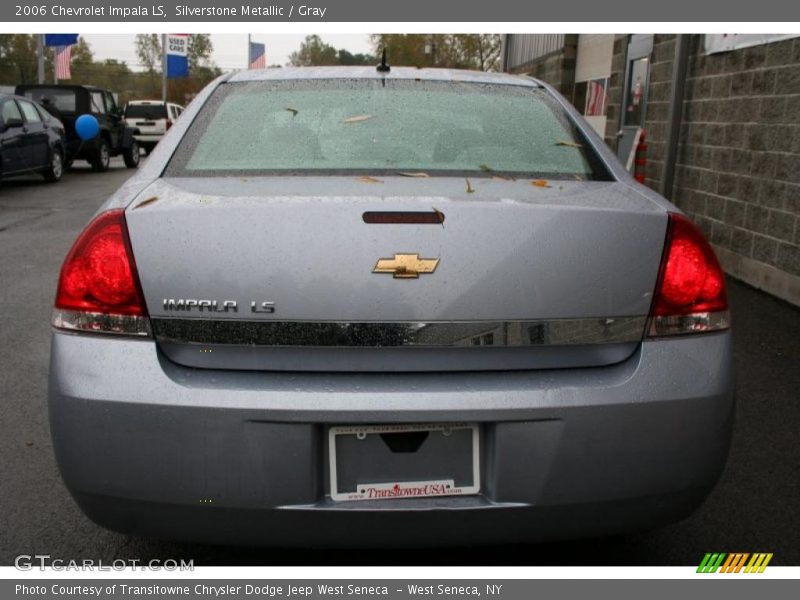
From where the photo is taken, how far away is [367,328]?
2014mm

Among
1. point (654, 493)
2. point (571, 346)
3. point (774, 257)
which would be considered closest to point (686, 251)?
point (571, 346)

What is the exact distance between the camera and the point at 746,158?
722cm

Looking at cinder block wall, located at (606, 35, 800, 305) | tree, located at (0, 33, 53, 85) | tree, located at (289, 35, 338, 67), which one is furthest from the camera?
tree, located at (289, 35, 338, 67)

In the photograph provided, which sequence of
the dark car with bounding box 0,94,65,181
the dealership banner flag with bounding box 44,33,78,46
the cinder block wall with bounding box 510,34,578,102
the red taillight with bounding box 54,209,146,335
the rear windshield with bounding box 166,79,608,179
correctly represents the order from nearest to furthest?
the red taillight with bounding box 54,209,146,335 → the rear windshield with bounding box 166,79,608,179 → the dark car with bounding box 0,94,65,181 → the cinder block wall with bounding box 510,34,578,102 → the dealership banner flag with bounding box 44,33,78,46

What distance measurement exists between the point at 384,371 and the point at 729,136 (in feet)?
21.4

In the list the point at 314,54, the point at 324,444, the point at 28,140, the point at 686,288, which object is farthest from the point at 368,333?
the point at 314,54

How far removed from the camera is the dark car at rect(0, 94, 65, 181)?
1373cm

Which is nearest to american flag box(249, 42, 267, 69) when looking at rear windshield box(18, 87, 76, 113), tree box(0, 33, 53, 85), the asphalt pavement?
rear windshield box(18, 87, 76, 113)

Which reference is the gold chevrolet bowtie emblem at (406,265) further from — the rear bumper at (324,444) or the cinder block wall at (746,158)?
the cinder block wall at (746,158)

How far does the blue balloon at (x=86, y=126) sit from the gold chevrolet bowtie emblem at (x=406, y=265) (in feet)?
58.4

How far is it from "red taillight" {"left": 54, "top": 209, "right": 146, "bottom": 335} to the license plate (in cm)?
60

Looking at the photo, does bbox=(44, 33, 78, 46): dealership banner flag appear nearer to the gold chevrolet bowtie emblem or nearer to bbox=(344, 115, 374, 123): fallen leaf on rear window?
bbox=(344, 115, 374, 123): fallen leaf on rear window

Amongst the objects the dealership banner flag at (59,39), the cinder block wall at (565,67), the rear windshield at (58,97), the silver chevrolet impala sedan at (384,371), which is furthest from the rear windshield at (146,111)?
the silver chevrolet impala sedan at (384,371)

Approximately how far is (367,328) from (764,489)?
198 centimetres
